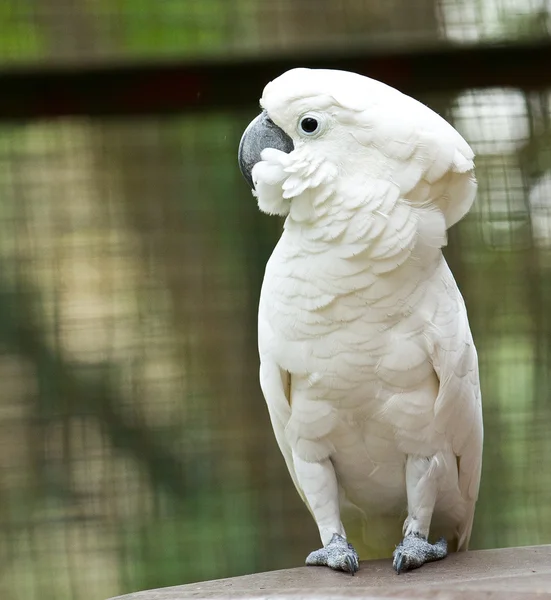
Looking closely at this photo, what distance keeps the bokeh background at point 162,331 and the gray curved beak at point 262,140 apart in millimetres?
785

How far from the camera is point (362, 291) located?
129 cm

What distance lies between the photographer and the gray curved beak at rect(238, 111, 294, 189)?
4.35 ft

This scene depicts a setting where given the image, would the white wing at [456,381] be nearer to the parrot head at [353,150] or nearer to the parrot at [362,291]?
the parrot at [362,291]

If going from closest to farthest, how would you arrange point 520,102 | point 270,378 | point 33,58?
point 270,378
point 33,58
point 520,102

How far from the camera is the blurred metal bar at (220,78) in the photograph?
1.96m

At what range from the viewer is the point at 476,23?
6.61 feet

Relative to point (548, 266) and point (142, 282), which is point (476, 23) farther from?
point (142, 282)

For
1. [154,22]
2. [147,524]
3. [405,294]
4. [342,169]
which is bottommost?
[147,524]

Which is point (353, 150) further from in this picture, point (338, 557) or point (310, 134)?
point (338, 557)

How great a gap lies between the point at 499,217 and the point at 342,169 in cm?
98

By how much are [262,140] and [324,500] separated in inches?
23.9

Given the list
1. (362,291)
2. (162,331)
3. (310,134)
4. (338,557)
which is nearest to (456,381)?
(362,291)

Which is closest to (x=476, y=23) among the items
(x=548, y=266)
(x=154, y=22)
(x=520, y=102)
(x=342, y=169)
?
(x=520, y=102)

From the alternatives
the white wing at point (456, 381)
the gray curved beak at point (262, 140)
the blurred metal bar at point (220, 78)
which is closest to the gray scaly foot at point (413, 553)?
the white wing at point (456, 381)
